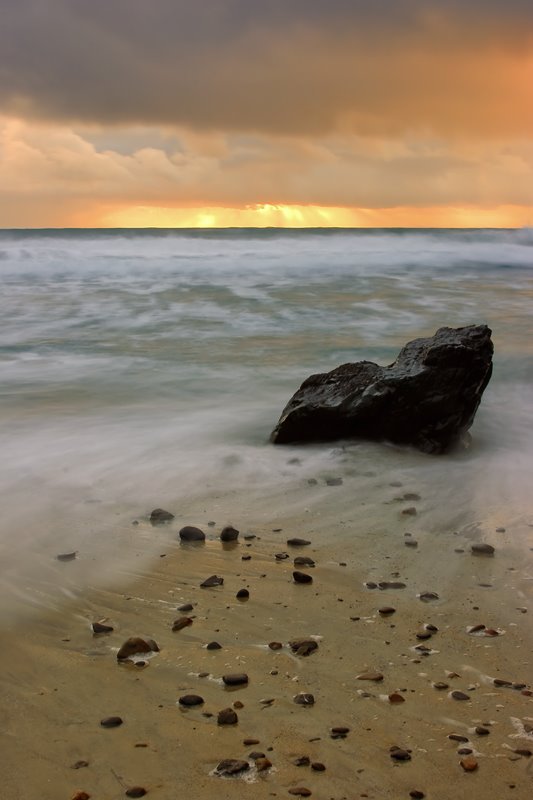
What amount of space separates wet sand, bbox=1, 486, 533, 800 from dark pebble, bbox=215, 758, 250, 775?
18 millimetres

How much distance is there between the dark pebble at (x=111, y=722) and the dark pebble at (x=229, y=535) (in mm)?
1513

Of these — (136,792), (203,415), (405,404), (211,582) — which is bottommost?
(136,792)

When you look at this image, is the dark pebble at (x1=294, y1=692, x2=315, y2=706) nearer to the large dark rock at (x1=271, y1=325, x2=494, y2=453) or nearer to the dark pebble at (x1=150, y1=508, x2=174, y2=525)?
the dark pebble at (x1=150, y1=508, x2=174, y2=525)

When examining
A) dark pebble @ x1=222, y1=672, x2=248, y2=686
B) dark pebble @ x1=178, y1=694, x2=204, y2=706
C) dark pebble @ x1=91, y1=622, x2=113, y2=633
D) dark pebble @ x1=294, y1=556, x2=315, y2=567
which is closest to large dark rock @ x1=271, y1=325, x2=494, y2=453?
dark pebble @ x1=294, y1=556, x2=315, y2=567

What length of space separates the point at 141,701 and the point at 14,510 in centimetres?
211

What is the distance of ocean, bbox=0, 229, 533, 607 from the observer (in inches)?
168

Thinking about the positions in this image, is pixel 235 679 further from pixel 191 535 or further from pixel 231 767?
pixel 191 535

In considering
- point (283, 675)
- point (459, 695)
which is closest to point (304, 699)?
point (283, 675)

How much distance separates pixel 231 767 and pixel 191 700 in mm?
337

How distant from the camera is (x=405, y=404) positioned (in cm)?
552

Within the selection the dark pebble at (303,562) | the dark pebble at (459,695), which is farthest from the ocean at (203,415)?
the dark pebble at (459,695)

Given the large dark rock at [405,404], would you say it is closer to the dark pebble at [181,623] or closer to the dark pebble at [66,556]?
the dark pebble at [66,556]

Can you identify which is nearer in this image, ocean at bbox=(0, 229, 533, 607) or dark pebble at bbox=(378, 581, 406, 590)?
dark pebble at bbox=(378, 581, 406, 590)

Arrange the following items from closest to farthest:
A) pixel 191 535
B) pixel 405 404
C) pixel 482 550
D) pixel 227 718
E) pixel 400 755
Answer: pixel 400 755 < pixel 227 718 < pixel 482 550 < pixel 191 535 < pixel 405 404
